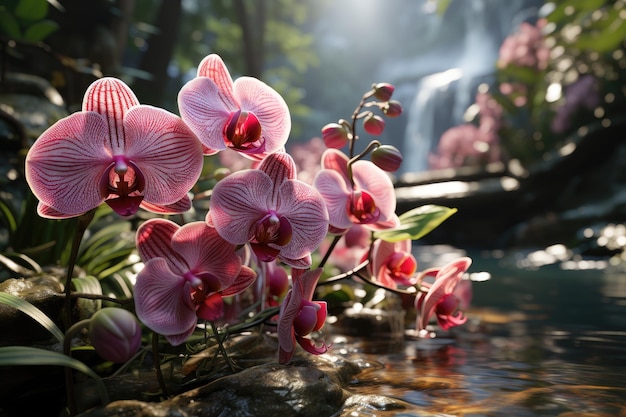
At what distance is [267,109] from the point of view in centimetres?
99

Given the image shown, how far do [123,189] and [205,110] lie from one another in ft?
0.62

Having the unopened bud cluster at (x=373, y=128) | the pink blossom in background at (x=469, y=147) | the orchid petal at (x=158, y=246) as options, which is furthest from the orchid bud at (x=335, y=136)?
the pink blossom in background at (x=469, y=147)

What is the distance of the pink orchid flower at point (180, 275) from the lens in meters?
0.83

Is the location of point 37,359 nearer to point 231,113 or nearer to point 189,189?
point 189,189

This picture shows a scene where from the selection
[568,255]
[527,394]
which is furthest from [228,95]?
[568,255]

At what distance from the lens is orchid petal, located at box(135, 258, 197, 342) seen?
82 centimetres

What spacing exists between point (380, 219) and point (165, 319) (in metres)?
0.52

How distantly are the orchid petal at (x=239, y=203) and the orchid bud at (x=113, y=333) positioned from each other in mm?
229

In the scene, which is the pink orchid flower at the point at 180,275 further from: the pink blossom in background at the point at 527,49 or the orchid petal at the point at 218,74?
the pink blossom in background at the point at 527,49

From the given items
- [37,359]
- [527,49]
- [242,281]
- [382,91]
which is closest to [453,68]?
[527,49]

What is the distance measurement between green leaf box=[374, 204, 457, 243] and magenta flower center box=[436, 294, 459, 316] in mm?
150

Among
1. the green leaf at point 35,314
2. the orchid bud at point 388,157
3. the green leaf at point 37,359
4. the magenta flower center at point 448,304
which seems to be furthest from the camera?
the magenta flower center at point 448,304

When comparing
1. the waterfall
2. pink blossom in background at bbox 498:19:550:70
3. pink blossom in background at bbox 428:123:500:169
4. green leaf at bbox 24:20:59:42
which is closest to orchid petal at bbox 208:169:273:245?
green leaf at bbox 24:20:59:42

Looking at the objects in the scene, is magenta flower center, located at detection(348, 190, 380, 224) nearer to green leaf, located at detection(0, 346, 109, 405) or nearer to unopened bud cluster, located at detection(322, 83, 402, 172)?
unopened bud cluster, located at detection(322, 83, 402, 172)
